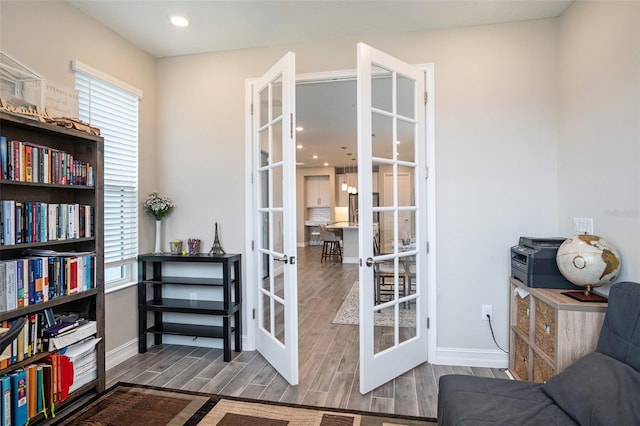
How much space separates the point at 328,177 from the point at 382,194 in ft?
31.4

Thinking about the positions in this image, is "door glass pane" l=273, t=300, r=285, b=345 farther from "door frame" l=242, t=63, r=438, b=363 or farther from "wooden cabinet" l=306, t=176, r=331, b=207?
"wooden cabinet" l=306, t=176, r=331, b=207

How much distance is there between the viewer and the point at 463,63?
2838mm

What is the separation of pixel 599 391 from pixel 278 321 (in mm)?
2010

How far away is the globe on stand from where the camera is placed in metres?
1.91

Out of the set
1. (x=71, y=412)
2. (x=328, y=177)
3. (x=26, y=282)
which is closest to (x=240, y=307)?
(x=71, y=412)

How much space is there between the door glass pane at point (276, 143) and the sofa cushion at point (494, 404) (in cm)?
191

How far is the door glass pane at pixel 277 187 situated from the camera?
2.76 m

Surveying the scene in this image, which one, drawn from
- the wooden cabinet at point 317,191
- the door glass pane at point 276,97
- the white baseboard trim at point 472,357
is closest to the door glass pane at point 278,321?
the white baseboard trim at point 472,357

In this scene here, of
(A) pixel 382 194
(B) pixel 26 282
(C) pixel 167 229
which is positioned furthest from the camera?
Result: (C) pixel 167 229

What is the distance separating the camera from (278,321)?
2.77 m

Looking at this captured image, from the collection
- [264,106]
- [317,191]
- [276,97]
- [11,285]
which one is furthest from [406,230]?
[317,191]

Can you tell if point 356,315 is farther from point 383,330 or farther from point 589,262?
point 589,262

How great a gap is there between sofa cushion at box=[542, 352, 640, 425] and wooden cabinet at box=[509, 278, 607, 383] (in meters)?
0.31

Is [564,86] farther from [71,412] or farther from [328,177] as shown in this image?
[328,177]
